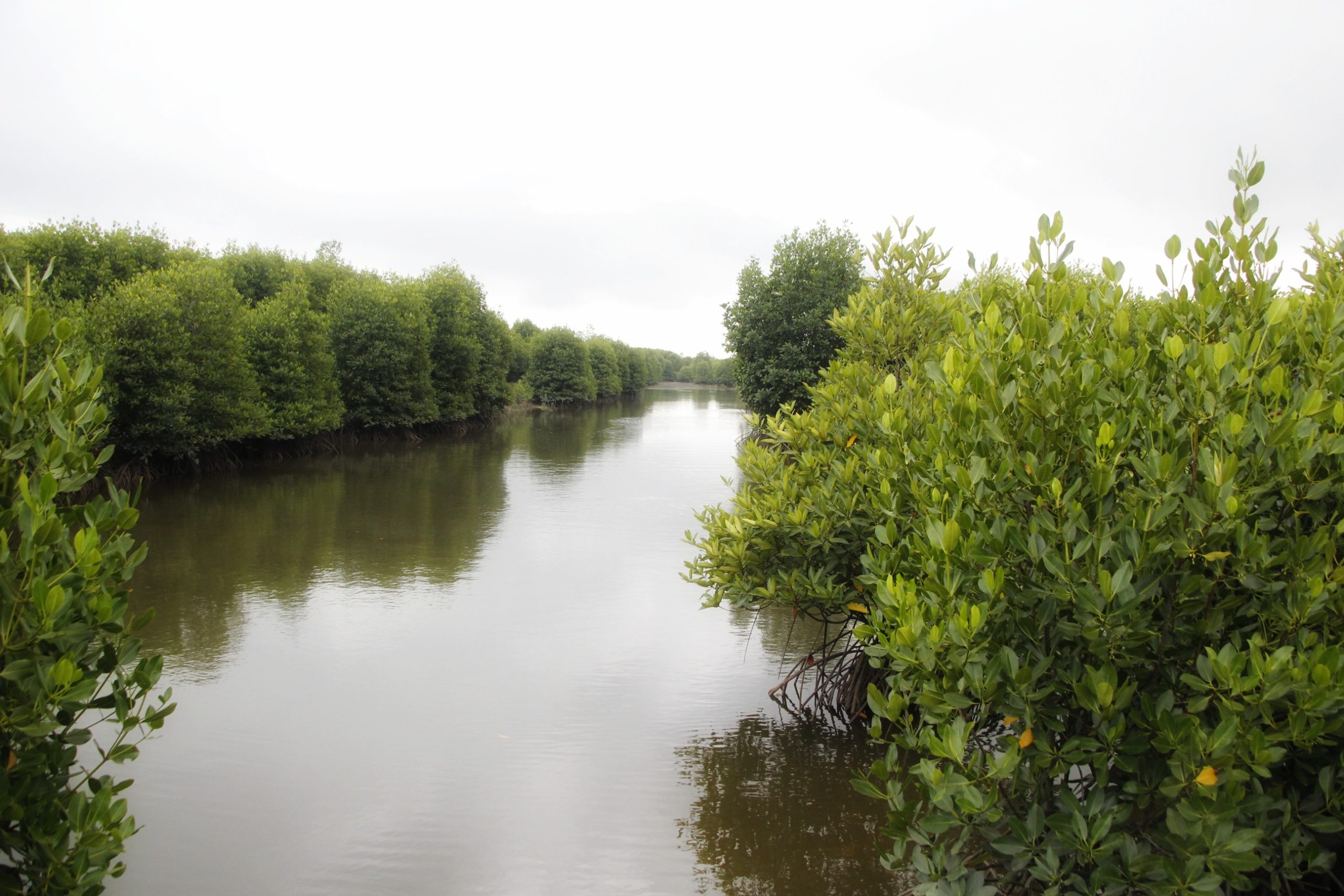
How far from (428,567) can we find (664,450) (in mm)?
25508

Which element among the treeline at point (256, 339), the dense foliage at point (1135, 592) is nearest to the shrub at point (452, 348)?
the treeline at point (256, 339)

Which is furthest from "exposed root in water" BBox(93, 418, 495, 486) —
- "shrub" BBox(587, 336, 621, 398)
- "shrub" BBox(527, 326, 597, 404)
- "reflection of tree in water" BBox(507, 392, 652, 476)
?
"shrub" BBox(587, 336, 621, 398)

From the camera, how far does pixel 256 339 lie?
31.5m

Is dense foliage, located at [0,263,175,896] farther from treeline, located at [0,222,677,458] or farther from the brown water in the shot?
treeline, located at [0,222,677,458]

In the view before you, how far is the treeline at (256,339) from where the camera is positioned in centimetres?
2389

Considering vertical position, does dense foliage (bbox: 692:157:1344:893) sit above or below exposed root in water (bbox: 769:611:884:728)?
above

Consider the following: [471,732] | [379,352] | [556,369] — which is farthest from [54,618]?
[556,369]

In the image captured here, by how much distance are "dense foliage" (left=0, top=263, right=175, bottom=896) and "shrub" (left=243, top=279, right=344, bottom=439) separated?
27.9 metres

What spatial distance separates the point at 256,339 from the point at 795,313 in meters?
21.2

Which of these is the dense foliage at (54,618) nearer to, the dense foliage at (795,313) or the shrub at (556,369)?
the dense foliage at (795,313)

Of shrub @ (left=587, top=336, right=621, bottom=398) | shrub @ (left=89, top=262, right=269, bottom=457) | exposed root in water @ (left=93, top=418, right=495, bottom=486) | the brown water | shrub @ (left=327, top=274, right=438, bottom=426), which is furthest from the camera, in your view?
shrub @ (left=587, top=336, right=621, bottom=398)

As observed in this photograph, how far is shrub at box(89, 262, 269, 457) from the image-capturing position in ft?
76.8

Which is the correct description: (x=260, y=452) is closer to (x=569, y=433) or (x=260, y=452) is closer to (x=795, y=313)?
(x=569, y=433)

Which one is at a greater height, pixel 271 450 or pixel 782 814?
pixel 271 450
